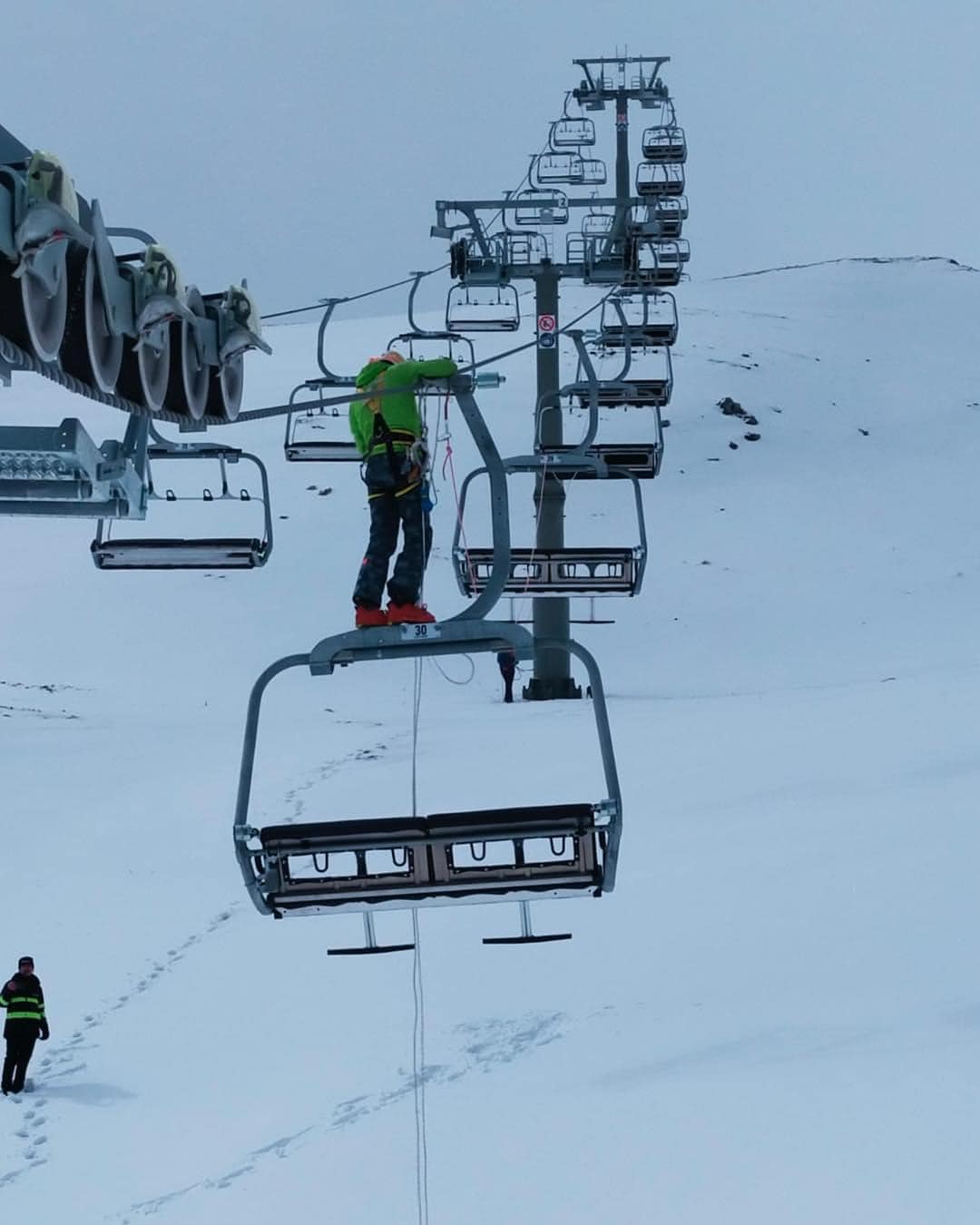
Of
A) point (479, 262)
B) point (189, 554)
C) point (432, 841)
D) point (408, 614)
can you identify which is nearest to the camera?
point (432, 841)

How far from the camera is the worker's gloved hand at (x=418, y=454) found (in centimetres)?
800

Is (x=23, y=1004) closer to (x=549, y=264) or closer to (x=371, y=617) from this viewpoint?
(x=371, y=617)

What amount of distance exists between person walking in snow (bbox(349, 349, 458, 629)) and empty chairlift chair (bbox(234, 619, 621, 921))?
4.32 feet

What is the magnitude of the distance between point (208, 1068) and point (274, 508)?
30.1 meters

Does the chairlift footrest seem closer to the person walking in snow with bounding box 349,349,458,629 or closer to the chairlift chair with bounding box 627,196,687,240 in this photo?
the person walking in snow with bounding box 349,349,458,629

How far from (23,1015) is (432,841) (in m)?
5.28

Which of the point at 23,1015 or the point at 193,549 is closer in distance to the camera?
the point at 23,1015

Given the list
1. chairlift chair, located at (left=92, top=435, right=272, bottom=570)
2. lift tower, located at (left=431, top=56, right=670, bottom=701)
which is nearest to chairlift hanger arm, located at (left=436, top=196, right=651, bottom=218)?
lift tower, located at (left=431, top=56, right=670, bottom=701)

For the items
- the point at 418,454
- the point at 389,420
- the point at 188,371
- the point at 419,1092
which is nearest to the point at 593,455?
the point at 419,1092

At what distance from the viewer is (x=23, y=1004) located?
10.4 meters

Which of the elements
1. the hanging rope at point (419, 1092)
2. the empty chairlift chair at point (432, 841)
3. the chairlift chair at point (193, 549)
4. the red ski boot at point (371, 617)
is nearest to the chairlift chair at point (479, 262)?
the chairlift chair at point (193, 549)

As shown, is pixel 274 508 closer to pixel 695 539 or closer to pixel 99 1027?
pixel 695 539

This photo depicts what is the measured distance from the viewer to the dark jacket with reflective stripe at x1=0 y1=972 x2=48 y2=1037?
34.0 feet

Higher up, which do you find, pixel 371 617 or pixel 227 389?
pixel 227 389
